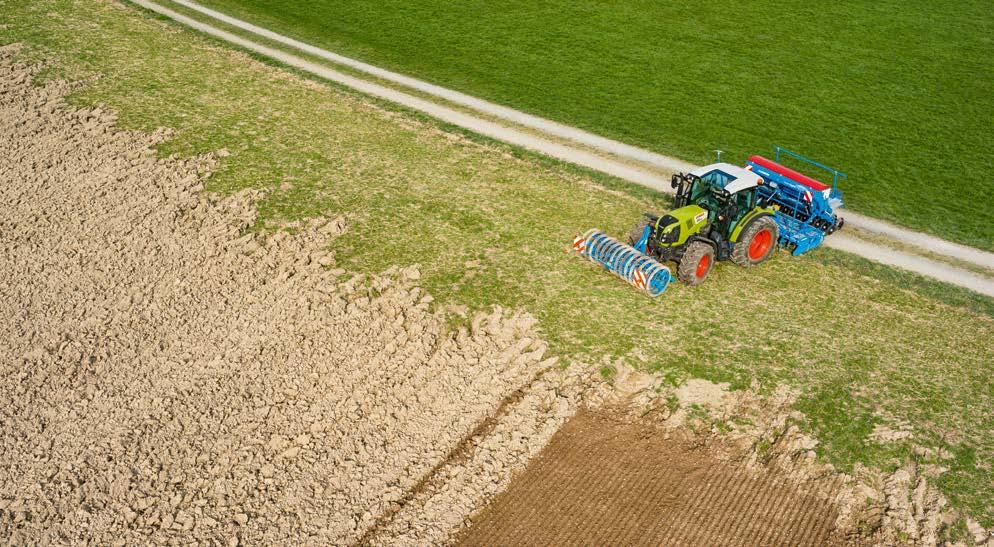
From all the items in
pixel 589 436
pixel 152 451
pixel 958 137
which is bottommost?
pixel 152 451

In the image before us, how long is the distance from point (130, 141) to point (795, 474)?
2188 cm

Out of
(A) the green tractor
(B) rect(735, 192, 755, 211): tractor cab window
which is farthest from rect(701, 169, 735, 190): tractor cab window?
(B) rect(735, 192, 755, 211): tractor cab window

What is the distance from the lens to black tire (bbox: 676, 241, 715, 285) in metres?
18.8

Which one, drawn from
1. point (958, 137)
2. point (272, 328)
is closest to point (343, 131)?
point (272, 328)

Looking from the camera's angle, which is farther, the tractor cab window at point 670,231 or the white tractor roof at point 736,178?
the white tractor roof at point 736,178

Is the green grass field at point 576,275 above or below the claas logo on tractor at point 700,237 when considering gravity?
below

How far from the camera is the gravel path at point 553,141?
840 inches

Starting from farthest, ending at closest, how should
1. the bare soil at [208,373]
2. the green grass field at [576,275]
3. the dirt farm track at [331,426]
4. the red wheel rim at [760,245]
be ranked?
1. the red wheel rim at [760,245]
2. the green grass field at [576,275]
3. the bare soil at [208,373]
4. the dirt farm track at [331,426]

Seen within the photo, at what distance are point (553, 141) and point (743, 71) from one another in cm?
1061

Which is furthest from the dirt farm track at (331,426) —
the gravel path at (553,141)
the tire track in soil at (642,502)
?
the gravel path at (553,141)

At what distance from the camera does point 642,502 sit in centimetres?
1423

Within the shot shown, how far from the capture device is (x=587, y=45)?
34938 millimetres

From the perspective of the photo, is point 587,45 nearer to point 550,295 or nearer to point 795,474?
point 550,295

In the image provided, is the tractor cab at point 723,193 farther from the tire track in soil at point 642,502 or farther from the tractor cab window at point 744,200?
the tire track in soil at point 642,502
